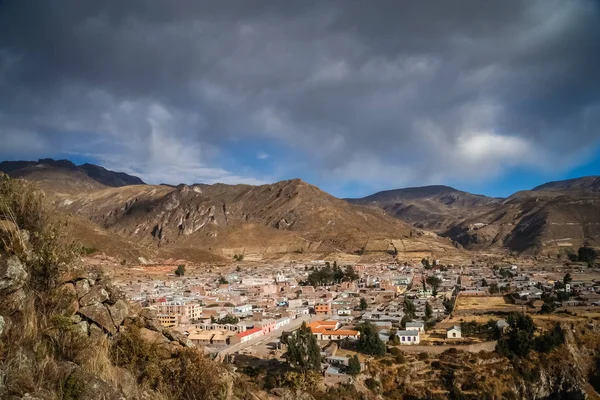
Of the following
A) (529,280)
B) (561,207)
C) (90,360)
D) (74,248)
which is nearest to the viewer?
(90,360)

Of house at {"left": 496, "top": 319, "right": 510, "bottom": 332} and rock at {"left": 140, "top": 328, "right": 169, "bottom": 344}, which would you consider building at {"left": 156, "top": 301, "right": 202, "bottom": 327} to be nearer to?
house at {"left": 496, "top": 319, "right": 510, "bottom": 332}

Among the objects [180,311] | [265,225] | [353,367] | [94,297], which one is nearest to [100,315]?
[94,297]

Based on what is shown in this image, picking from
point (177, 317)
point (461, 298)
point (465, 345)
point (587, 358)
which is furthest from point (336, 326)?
point (461, 298)

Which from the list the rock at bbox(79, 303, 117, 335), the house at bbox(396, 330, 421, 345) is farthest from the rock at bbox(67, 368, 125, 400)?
the house at bbox(396, 330, 421, 345)

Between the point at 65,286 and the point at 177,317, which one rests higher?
the point at 65,286

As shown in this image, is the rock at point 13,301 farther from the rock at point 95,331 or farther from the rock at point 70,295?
the rock at point 95,331

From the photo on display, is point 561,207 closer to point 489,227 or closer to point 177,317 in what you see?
point 489,227
